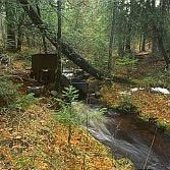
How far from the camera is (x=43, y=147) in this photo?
8500 mm

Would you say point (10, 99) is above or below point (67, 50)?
below

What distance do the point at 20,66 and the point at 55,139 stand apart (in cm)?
1050

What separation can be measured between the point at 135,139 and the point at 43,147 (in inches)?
161

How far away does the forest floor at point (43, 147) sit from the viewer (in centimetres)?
752

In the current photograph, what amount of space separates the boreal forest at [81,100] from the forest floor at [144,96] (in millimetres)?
39

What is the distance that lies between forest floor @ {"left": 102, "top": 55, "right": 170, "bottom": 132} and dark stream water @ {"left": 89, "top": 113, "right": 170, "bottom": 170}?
73cm

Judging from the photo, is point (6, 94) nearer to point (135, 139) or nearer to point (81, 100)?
point (135, 139)

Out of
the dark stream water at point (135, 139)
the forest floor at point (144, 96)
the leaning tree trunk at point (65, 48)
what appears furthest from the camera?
the leaning tree trunk at point (65, 48)

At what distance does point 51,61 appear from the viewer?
55.0 feet

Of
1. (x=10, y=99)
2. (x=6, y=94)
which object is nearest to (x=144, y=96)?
(x=10, y=99)

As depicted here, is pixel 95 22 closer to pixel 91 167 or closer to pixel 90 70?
pixel 90 70

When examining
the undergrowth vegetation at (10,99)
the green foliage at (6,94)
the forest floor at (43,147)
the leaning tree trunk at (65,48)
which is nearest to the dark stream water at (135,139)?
the forest floor at (43,147)

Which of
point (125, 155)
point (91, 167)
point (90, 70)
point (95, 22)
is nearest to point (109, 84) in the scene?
point (90, 70)

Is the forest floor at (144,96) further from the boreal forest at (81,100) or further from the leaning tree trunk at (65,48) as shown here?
the leaning tree trunk at (65,48)
